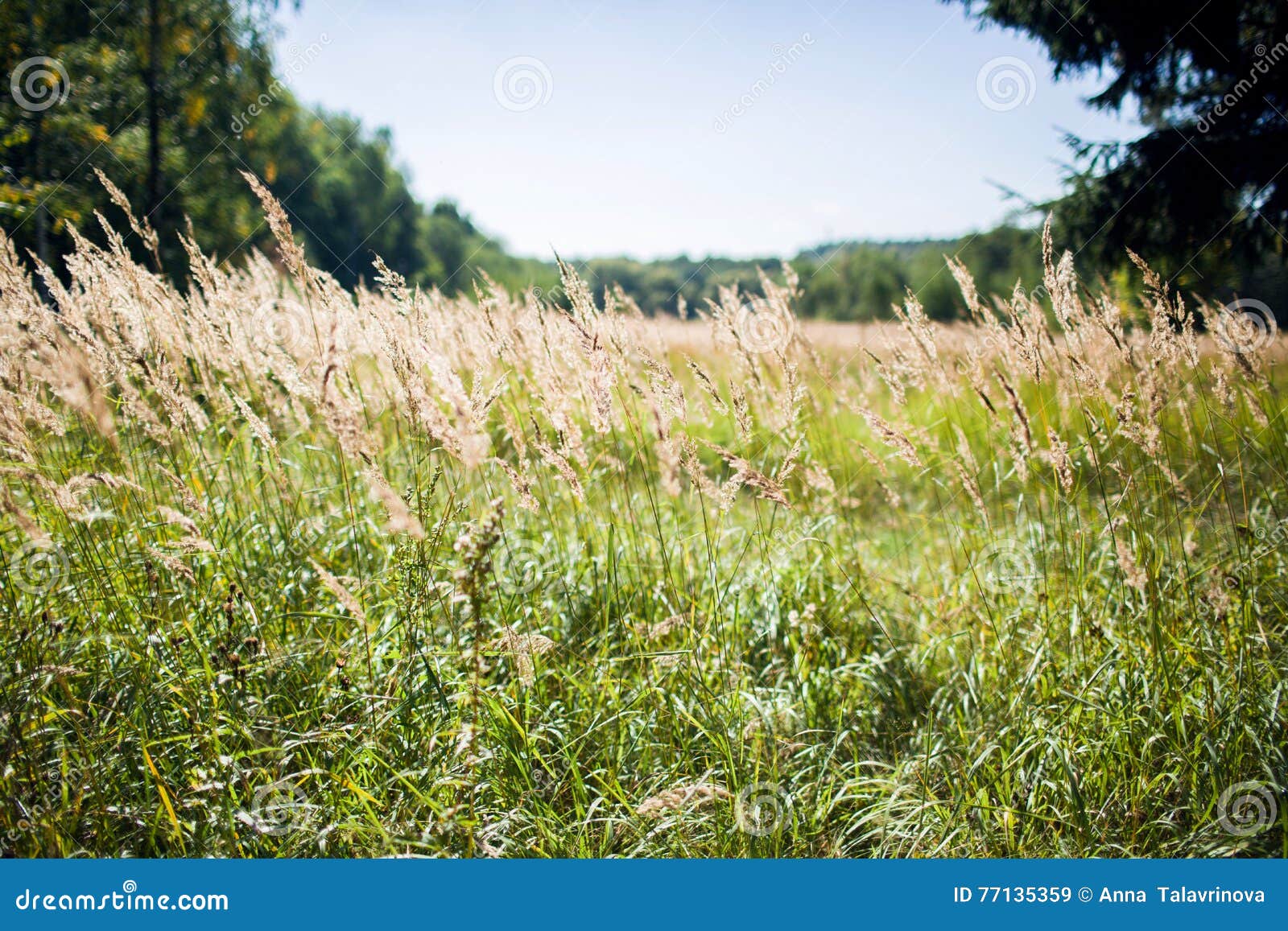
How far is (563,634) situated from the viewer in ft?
7.27

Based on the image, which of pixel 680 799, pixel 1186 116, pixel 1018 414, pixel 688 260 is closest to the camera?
pixel 680 799

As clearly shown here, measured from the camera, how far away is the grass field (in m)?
1.53

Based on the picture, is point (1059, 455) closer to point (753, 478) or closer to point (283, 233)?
point (753, 478)

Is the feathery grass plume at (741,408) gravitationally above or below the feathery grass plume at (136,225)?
below

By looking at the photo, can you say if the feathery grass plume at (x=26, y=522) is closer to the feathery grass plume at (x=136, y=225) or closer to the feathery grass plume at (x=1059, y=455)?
the feathery grass plume at (x=136, y=225)

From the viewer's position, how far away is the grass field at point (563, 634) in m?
1.53

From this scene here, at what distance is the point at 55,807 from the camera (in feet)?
4.99

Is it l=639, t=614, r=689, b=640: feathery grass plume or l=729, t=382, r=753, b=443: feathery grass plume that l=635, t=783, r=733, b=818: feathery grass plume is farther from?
l=729, t=382, r=753, b=443: feathery grass plume

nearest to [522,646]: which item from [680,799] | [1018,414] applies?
[680,799]

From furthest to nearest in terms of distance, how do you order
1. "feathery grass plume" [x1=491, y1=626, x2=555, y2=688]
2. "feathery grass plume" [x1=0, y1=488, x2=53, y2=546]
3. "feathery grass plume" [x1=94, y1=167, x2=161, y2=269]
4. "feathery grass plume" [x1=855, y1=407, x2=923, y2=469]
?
"feathery grass plume" [x1=94, y1=167, x2=161, y2=269] < "feathery grass plume" [x1=855, y1=407, x2=923, y2=469] < "feathery grass plume" [x1=491, y1=626, x2=555, y2=688] < "feathery grass plume" [x1=0, y1=488, x2=53, y2=546]

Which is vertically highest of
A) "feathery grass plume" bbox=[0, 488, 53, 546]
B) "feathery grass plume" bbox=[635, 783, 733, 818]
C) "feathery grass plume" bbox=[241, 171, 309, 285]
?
"feathery grass plume" bbox=[241, 171, 309, 285]

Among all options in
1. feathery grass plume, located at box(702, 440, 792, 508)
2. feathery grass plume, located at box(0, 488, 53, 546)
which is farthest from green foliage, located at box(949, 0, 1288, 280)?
feathery grass plume, located at box(0, 488, 53, 546)

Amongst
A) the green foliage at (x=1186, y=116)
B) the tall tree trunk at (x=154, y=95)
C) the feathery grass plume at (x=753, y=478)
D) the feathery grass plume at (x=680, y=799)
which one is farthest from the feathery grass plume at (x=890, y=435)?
the tall tree trunk at (x=154, y=95)

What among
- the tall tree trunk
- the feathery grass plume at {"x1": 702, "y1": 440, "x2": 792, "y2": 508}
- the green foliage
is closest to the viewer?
the feathery grass plume at {"x1": 702, "y1": 440, "x2": 792, "y2": 508}
